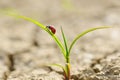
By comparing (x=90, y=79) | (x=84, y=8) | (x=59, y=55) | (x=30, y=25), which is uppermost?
(x=84, y=8)

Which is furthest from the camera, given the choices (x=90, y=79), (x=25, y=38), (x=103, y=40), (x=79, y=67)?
(x=25, y=38)

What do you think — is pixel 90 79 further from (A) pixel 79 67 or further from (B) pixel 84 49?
(B) pixel 84 49

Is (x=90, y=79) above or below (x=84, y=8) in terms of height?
below

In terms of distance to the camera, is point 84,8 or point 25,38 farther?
point 84,8

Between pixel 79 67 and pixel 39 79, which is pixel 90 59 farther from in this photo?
pixel 39 79

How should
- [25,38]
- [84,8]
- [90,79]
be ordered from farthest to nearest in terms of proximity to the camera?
[84,8] < [25,38] < [90,79]

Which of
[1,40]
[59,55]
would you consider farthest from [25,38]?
[59,55]

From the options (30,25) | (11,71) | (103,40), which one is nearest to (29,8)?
(30,25)
